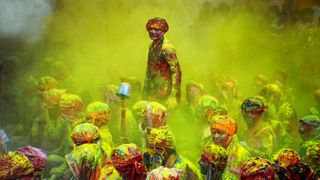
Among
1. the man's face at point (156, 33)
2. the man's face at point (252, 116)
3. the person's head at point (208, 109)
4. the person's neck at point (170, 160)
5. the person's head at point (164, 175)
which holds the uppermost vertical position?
the man's face at point (156, 33)

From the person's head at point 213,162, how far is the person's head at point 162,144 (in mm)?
461

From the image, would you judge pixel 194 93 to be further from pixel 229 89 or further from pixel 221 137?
pixel 221 137

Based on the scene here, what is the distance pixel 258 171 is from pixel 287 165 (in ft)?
1.72

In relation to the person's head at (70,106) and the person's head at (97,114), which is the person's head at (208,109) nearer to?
the person's head at (97,114)

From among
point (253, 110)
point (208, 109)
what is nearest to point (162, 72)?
point (208, 109)

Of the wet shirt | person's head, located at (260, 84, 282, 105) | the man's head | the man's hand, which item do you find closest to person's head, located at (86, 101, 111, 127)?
the man's hand

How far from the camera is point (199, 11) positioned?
17297 millimetres

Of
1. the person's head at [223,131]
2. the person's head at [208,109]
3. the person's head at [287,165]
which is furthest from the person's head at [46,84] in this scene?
the person's head at [287,165]

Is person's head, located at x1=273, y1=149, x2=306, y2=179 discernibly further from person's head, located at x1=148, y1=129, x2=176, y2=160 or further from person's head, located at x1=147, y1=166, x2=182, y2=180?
person's head, located at x1=147, y1=166, x2=182, y2=180

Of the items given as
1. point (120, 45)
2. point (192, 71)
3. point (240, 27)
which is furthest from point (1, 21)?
point (240, 27)

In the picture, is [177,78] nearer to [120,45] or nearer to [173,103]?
[173,103]

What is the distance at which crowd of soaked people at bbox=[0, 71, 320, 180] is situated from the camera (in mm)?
5184

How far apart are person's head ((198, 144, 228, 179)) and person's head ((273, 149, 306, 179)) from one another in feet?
1.92

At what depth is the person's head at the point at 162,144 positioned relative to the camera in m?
5.77
